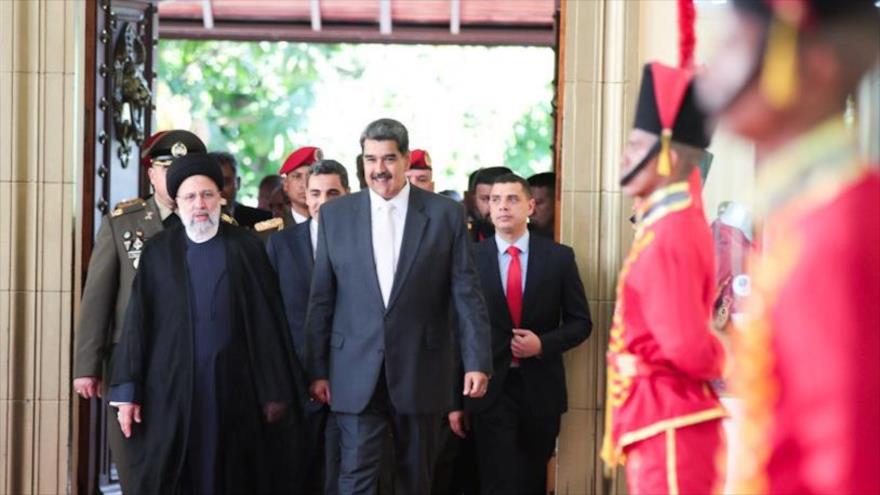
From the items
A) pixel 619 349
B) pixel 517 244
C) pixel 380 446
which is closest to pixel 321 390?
pixel 380 446

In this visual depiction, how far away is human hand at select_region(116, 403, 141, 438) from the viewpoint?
7.60 m

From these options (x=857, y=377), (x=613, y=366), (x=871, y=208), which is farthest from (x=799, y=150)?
(x=613, y=366)

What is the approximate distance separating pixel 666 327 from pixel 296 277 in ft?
14.5

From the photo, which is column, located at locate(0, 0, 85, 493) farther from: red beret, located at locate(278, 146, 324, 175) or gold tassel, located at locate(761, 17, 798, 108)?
gold tassel, located at locate(761, 17, 798, 108)

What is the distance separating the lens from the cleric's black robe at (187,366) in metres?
7.64

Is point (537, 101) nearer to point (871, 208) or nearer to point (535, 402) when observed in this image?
point (535, 402)

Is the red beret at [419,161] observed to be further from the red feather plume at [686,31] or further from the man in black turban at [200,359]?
the red feather plume at [686,31]

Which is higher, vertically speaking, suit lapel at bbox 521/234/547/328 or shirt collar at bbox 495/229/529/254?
shirt collar at bbox 495/229/529/254

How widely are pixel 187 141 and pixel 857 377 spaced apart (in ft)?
21.1

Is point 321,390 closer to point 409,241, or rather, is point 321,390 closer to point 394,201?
point 409,241

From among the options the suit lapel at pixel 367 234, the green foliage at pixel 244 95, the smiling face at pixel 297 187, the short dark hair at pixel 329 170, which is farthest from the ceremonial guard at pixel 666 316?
the green foliage at pixel 244 95

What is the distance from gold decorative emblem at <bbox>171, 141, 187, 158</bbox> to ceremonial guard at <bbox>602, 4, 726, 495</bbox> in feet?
13.2

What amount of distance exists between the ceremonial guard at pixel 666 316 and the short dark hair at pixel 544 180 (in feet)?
15.7

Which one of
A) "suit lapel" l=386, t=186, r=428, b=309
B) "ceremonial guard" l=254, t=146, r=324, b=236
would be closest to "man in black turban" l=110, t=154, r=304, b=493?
"suit lapel" l=386, t=186, r=428, b=309
